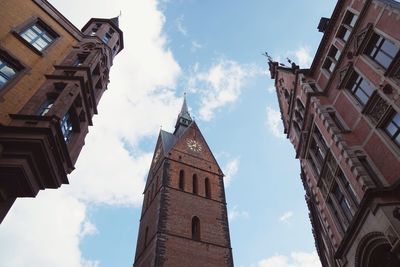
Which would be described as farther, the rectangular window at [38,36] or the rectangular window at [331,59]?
the rectangular window at [331,59]

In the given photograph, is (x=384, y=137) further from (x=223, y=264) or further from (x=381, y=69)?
(x=223, y=264)

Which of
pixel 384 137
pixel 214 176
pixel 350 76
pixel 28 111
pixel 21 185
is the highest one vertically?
pixel 214 176

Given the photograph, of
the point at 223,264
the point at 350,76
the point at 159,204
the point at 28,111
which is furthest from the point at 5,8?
the point at 223,264

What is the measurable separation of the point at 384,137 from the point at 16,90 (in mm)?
14360

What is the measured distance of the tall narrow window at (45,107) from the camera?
14641mm

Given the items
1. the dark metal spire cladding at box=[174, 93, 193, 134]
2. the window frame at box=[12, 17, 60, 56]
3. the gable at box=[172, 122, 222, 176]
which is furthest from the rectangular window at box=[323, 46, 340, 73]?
the dark metal spire cladding at box=[174, 93, 193, 134]

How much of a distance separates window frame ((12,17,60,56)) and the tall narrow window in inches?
98.4

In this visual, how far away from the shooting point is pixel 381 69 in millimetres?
12930

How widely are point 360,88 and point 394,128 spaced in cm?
309

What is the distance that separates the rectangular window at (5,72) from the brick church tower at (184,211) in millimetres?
19129

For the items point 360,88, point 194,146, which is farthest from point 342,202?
point 194,146

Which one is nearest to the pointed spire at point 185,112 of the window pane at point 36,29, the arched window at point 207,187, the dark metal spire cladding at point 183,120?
the dark metal spire cladding at point 183,120

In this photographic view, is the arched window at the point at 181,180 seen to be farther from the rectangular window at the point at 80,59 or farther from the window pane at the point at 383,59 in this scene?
the window pane at the point at 383,59

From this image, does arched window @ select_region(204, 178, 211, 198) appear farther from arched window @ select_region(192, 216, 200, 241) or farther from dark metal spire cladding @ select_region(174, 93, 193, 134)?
dark metal spire cladding @ select_region(174, 93, 193, 134)
